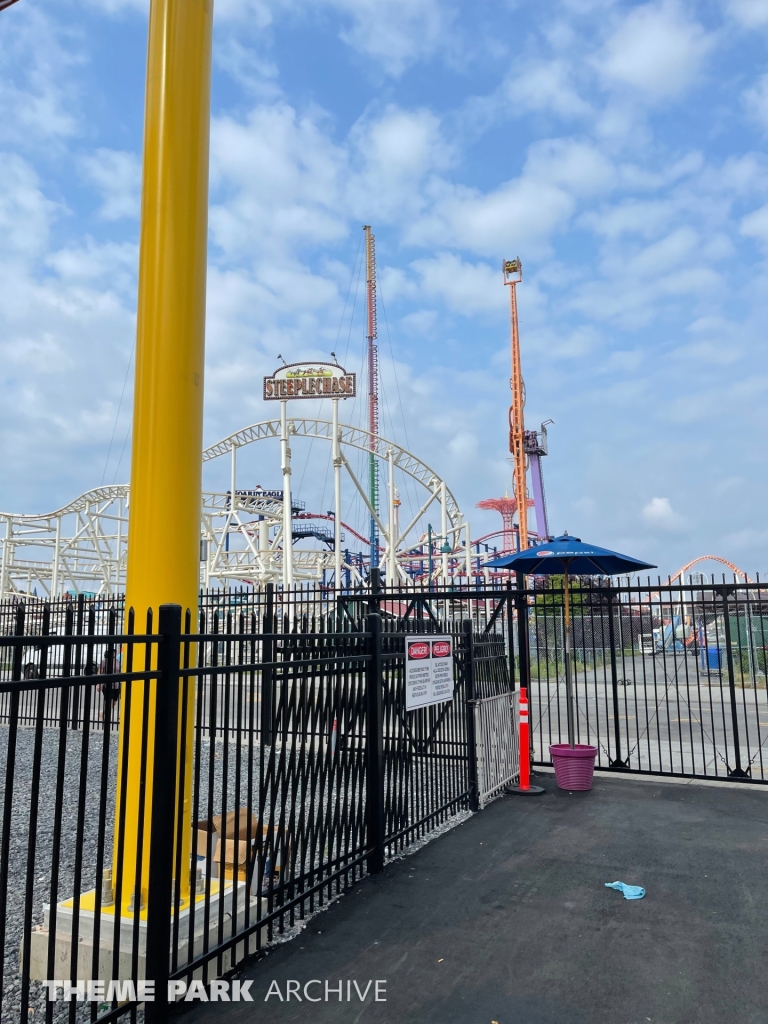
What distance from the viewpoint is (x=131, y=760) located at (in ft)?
15.9

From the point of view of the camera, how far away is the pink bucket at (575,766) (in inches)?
334

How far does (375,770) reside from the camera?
576 cm

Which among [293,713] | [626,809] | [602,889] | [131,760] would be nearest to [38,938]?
[131,760]

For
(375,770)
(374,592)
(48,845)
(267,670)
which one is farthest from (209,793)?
(374,592)

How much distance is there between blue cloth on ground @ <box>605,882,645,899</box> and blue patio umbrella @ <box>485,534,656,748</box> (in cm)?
314

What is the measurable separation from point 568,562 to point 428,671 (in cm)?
332

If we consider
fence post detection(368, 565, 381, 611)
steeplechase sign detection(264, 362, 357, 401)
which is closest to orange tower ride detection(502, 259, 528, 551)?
steeplechase sign detection(264, 362, 357, 401)

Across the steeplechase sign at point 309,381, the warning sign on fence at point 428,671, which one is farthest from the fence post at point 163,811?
the steeplechase sign at point 309,381

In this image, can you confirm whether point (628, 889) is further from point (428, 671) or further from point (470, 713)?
point (470, 713)

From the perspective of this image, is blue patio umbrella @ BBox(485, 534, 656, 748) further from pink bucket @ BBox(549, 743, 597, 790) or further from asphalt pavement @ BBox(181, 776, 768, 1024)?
asphalt pavement @ BBox(181, 776, 768, 1024)

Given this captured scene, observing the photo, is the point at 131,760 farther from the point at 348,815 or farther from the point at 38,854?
the point at 38,854

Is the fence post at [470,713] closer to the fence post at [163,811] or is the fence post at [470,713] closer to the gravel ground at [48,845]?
the gravel ground at [48,845]

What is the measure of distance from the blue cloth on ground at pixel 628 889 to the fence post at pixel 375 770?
177cm

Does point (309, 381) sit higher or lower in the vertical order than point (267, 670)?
higher
